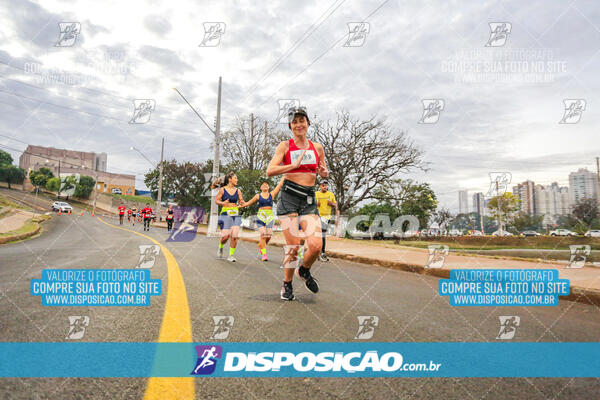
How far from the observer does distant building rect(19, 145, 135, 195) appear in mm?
85812

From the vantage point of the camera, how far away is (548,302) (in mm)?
4371

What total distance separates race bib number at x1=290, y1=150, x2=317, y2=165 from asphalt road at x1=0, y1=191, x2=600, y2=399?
1.62m

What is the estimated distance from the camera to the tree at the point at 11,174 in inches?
2702

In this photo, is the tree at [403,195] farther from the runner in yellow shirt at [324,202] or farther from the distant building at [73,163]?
the distant building at [73,163]

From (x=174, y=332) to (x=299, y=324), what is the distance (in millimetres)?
935

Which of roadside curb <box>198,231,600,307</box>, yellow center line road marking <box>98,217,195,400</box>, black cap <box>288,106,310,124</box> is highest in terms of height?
black cap <box>288,106,310,124</box>

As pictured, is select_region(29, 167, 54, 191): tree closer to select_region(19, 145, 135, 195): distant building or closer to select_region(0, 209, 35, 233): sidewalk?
select_region(19, 145, 135, 195): distant building

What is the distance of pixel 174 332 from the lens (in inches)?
84.6

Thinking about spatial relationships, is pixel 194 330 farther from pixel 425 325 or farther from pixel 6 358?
pixel 425 325

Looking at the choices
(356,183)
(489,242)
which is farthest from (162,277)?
(489,242)

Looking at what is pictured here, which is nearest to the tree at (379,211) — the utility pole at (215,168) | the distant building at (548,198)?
the utility pole at (215,168)

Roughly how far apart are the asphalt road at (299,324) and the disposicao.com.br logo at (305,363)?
0.11m

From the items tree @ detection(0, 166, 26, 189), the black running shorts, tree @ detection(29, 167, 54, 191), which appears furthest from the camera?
tree @ detection(29, 167, 54, 191)

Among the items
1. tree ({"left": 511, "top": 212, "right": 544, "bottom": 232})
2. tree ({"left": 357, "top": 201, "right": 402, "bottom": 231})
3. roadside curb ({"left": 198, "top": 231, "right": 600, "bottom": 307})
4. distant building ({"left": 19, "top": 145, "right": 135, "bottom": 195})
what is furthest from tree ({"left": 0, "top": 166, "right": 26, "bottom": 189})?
tree ({"left": 511, "top": 212, "right": 544, "bottom": 232})
